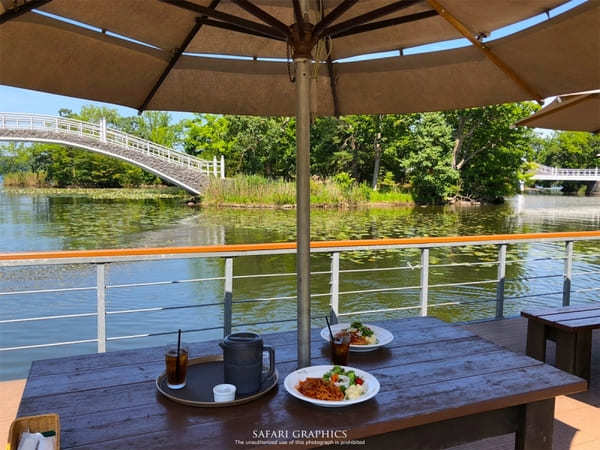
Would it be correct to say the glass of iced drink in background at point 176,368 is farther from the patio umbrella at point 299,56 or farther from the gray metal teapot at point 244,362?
the patio umbrella at point 299,56

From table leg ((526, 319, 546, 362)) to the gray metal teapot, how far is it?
1967mm

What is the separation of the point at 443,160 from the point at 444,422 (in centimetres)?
2403

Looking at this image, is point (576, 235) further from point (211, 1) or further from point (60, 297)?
point (60, 297)

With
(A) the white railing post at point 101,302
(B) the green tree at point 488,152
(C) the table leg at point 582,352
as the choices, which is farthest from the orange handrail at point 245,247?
(B) the green tree at point 488,152

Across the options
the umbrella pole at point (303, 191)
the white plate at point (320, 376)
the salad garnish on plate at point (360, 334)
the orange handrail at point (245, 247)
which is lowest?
the white plate at point (320, 376)

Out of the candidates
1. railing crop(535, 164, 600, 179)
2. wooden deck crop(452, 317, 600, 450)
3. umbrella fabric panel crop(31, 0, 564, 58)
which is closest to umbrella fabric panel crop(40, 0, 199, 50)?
umbrella fabric panel crop(31, 0, 564, 58)

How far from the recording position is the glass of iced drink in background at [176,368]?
4.42 ft

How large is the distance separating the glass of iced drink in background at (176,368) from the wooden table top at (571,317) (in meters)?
2.02

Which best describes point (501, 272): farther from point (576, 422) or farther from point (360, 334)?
point (360, 334)

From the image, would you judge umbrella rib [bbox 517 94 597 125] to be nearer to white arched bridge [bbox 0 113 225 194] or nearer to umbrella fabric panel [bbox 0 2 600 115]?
umbrella fabric panel [bbox 0 2 600 115]

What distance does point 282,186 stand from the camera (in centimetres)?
1925

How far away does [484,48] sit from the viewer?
1874mm

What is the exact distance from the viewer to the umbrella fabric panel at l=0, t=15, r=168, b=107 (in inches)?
68.5

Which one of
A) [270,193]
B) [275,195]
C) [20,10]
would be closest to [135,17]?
[20,10]
